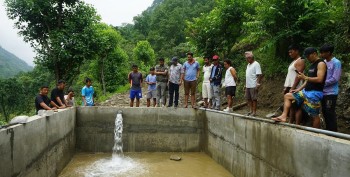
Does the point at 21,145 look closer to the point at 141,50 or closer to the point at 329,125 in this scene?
the point at 329,125

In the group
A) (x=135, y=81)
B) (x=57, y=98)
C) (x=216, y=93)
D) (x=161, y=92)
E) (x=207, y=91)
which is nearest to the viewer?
(x=57, y=98)

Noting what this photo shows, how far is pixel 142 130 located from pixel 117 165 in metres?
2.17

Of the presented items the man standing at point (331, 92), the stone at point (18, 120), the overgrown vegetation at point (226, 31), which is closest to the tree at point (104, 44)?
the overgrown vegetation at point (226, 31)

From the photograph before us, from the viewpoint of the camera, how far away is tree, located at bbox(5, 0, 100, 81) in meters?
14.0

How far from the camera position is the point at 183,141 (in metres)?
10.7

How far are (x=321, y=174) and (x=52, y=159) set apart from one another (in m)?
5.76

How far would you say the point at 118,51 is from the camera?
31469 millimetres

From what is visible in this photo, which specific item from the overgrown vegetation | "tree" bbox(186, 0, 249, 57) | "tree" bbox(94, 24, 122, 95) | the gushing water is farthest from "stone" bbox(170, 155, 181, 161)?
"tree" bbox(94, 24, 122, 95)

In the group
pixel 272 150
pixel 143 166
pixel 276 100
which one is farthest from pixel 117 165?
pixel 276 100

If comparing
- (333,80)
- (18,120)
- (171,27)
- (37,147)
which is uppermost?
(171,27)

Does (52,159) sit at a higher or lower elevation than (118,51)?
lower

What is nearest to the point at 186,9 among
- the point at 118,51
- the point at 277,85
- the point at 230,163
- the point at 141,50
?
the point at 141,50

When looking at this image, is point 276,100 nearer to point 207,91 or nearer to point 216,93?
point 216,93

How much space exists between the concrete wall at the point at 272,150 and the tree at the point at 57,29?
8494 millimetres
